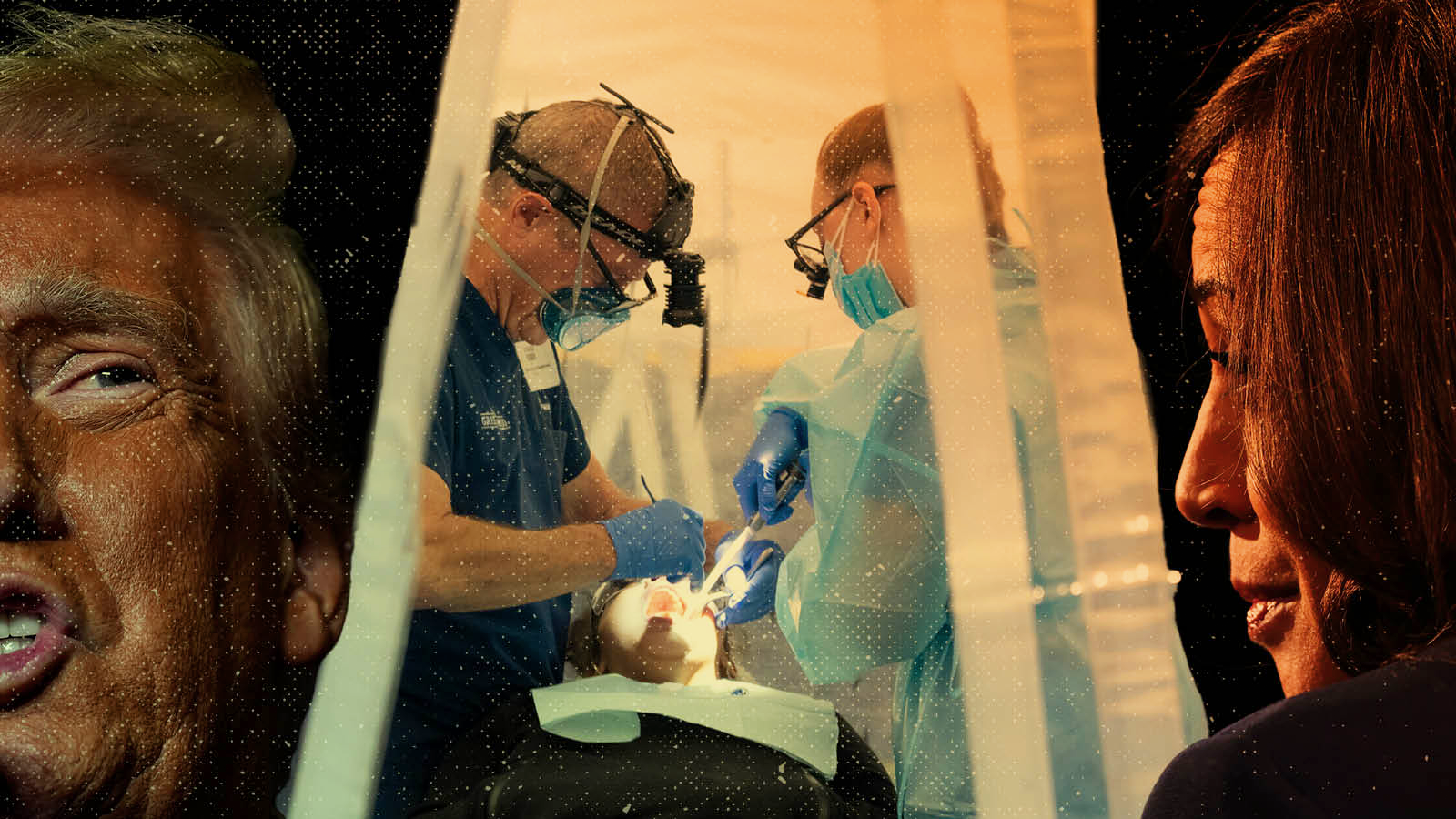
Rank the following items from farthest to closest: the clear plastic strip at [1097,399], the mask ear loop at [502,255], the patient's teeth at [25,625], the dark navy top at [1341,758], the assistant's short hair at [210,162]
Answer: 1. the clear plastic strip at [1097,399]
2. the mask ear loop at [502,255]
3. the assistant's short hair at [210,162]
4. the patient's teeth at [25,625]
5. the dark navy top at [1341,758]

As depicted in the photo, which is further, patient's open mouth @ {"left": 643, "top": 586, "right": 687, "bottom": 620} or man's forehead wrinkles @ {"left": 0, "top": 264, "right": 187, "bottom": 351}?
→ patient's open mouth @ {"left": 643, "top": 586, "right": 687, "bottom": 620}

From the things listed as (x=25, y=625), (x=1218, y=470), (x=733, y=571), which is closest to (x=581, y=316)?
(x=733, y=571)

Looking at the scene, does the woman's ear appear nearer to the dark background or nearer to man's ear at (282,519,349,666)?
the dark background

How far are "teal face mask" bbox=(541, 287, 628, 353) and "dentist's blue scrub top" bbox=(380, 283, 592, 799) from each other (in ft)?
0.07

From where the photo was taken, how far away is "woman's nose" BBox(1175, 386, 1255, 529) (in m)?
1.33

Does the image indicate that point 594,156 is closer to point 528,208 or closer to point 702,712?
point 528,208

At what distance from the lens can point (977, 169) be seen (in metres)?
1.39

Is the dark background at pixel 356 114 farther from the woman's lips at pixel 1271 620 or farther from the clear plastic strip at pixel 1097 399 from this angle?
the woman's lips at pixel 1271 620

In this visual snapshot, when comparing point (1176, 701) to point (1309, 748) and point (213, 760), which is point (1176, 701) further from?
point (213, 760)

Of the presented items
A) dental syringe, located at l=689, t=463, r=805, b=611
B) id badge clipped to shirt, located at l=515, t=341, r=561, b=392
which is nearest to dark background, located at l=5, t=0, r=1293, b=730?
id badge clipped to shirt, located at l=515, t=341, r=561, b=392

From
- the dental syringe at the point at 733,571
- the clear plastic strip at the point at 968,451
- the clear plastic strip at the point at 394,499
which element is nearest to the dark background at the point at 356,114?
the clear plastic strip at the point at 394,499

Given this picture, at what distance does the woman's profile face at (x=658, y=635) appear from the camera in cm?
128

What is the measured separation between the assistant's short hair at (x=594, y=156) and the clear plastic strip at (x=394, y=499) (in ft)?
0.15

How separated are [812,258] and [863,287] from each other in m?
0.06
